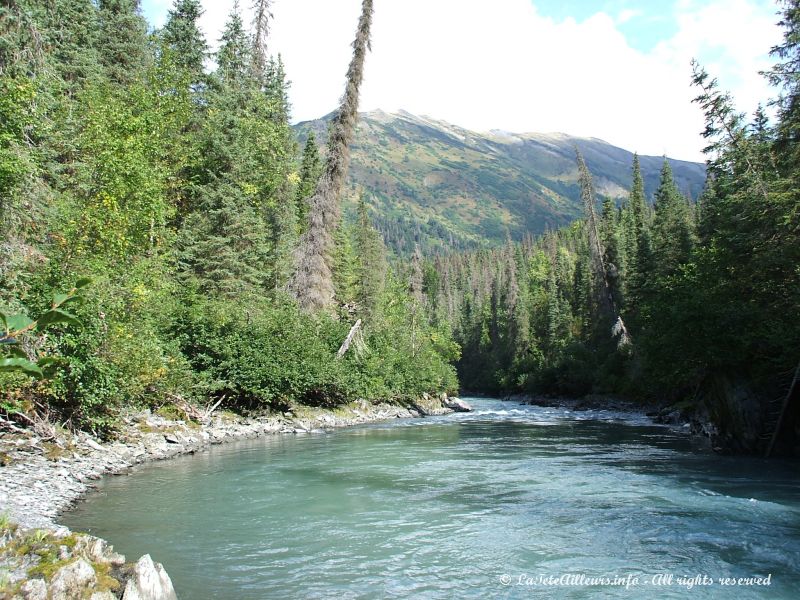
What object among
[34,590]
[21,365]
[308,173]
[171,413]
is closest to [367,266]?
[308,173]

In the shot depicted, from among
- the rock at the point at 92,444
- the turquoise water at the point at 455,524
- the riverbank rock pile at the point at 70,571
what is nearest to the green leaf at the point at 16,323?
the riverbank rock pile at the point at 70,571

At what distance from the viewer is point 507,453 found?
65.3 ft

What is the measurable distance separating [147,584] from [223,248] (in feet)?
75.9

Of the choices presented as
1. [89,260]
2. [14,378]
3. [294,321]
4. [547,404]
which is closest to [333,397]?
[294,321]

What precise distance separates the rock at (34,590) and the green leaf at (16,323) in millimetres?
4857

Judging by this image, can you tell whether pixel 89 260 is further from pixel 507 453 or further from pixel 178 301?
pixel 507 453

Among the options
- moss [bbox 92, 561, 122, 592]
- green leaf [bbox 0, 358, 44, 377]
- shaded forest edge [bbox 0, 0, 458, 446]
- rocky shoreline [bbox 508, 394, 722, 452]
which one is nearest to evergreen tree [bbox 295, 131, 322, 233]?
shaded forest edge [bbox 0, 0, 458, 446]

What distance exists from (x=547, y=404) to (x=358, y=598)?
179ft

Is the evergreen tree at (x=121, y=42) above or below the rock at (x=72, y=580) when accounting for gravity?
above

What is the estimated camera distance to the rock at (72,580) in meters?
5.66

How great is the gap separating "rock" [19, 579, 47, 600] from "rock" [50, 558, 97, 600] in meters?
0.08

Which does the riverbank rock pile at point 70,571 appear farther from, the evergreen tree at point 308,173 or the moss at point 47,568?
the evergreen tree at point 308,173

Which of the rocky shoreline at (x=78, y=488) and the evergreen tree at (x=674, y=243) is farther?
the evergreen tree at (x=674, y=243)

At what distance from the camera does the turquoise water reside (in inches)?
305
